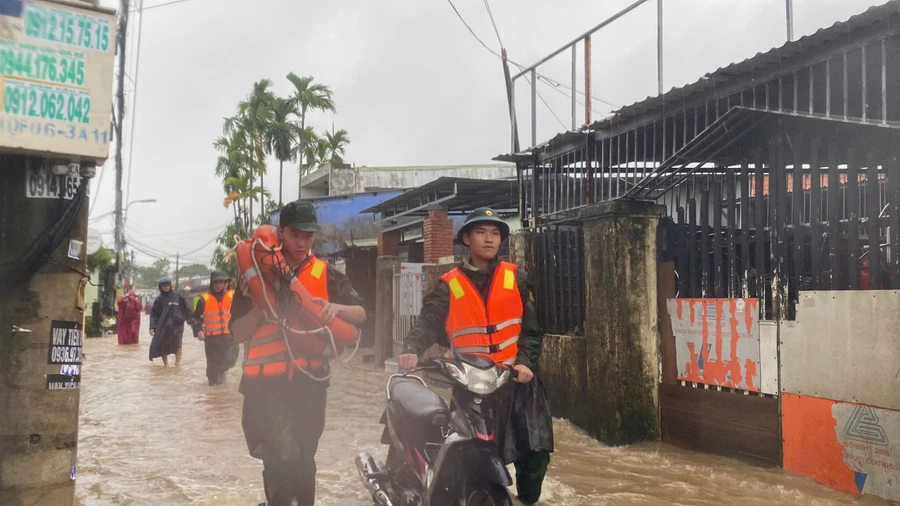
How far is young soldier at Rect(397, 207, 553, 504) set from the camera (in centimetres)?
466

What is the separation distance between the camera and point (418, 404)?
4.09 m

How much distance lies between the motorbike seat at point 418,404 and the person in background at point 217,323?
25.0 feet

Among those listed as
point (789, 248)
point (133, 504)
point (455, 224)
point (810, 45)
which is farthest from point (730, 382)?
point (455, 224)

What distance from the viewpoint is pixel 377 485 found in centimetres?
457

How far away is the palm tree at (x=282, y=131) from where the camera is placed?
29.4 m

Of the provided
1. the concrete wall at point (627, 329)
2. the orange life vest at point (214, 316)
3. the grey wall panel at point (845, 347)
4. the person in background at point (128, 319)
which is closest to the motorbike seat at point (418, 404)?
the grey wall panel at point (845, 347)

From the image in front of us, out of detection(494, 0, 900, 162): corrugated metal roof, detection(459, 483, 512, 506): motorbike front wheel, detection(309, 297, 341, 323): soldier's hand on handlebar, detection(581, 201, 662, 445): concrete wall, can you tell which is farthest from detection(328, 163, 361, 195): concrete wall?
detection(459, 483, 512, 506): motorbike front wheel

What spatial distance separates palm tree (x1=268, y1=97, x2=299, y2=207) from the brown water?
1991 cm

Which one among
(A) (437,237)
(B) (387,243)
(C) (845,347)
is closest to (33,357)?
(C) (845,347)

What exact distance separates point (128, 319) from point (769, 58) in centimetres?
1951

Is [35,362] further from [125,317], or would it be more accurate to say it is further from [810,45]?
[125,317]

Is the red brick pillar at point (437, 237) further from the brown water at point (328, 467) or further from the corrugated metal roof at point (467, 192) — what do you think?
the brown water at point (328, 467)

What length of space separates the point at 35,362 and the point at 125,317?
60.4 ft

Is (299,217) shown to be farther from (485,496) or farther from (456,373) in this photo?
(485,496)
